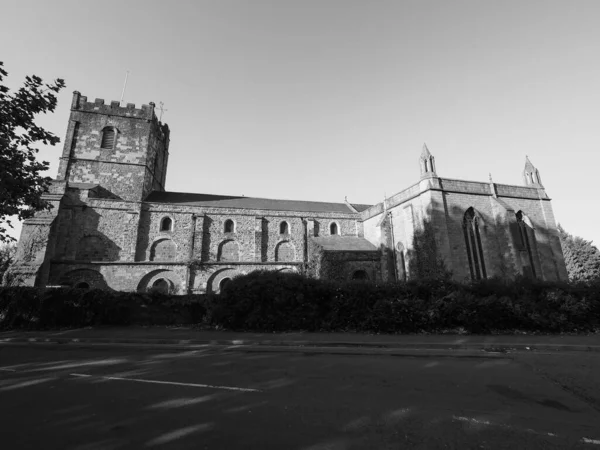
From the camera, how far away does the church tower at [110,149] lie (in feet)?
93.5

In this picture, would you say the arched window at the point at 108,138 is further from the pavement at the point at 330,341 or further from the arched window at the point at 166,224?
the pavement at the point at 330,341

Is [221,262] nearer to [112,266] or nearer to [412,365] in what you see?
[112,266]

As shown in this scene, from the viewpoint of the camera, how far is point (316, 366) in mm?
7301

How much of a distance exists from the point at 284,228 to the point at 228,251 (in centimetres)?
623

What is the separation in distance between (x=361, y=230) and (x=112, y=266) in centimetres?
2430

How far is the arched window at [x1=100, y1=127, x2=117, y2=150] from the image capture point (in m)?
29.9

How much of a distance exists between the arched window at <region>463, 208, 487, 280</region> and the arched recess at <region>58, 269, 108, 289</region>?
29284 mm

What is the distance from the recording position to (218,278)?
89.5 ft

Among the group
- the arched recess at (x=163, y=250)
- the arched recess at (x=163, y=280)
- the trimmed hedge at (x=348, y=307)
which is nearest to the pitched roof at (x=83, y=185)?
the arched recess at (x=163, y=250)

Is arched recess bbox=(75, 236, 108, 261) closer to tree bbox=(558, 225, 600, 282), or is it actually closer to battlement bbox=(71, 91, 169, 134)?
battlement bbox=(71, 91, 169, 134)

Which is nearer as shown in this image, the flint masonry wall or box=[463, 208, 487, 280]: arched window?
the flint masonry wall

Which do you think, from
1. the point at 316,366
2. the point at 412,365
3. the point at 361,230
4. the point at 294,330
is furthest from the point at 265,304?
the point at 361,230

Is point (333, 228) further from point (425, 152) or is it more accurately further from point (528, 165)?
point (528, 165)

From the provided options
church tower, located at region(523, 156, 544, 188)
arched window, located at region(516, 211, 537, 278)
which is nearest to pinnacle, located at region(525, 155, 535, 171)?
church tower, located at region(523, 156, 544, 188)
